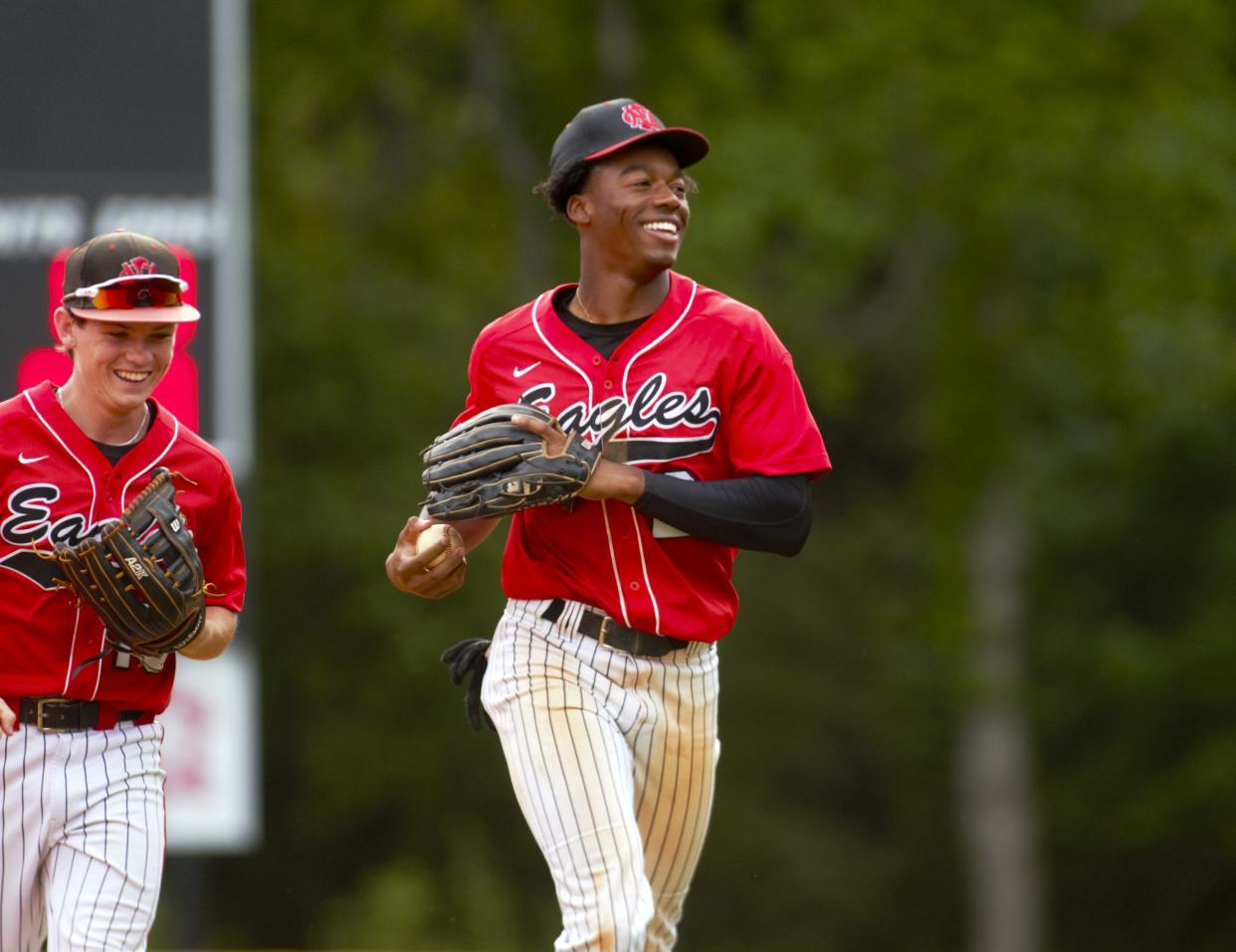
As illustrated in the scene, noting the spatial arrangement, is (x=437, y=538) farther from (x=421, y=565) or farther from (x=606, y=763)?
(x=606, y=763)

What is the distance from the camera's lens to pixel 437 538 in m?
4.60

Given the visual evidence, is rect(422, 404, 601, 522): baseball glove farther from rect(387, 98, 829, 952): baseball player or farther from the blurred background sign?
the blurred background sign

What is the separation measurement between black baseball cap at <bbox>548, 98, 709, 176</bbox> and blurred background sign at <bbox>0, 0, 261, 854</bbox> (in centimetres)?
460

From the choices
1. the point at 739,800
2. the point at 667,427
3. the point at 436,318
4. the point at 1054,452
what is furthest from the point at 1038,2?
the point at 667,427

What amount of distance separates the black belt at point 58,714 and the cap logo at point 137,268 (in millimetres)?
843

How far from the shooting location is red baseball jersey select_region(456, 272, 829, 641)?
4.61m

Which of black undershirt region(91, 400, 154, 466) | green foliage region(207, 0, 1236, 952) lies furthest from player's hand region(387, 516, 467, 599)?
green foliage region(207, 0, 1236, 952)

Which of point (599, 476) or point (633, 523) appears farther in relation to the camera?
point (633, 523)

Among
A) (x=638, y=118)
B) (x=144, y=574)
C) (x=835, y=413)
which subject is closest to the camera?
(x=144, y=574)

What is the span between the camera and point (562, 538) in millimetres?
4684

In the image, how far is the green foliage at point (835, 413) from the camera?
16.3m

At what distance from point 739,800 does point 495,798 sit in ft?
7.79

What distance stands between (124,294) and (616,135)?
1.04 meters

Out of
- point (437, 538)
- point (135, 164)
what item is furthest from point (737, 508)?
point (135, 164)
